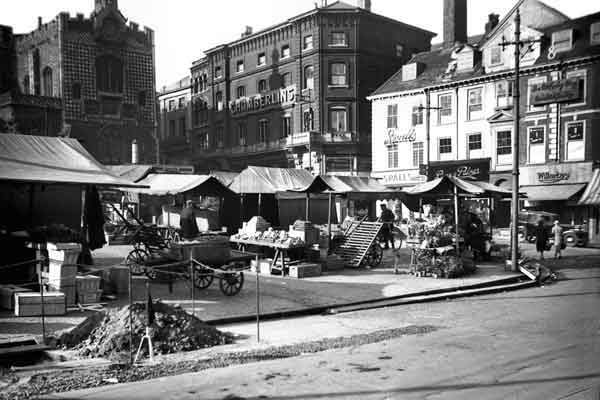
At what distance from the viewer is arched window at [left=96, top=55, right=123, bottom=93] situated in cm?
3712

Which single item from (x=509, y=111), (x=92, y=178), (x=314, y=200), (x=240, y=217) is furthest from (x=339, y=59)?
(x=92, y=178)

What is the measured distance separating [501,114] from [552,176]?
18.4 feet

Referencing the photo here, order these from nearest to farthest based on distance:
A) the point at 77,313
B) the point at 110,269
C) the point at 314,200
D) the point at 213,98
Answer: the point at 77,313 < the point at 110,269 < the point at 314,200 < the point at 213,98

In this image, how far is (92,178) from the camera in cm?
1331

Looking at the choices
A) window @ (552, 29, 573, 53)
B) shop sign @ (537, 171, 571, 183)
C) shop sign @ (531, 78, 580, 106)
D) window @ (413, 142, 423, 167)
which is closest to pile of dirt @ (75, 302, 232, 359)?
shop sign @ (537, 171, 571, 183)

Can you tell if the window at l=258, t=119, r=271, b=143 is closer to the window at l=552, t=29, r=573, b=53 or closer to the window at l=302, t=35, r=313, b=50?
the window at l=302, t=35, r=313, b=50

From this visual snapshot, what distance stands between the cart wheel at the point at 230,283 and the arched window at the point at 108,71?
94.8ft

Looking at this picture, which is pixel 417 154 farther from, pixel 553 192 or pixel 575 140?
pixel 575 140

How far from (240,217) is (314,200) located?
542 centimetres

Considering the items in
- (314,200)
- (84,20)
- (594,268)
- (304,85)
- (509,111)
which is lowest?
(594,268)

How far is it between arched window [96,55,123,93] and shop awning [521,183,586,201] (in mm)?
30238

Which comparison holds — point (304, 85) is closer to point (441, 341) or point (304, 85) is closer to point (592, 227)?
point (592, 227)

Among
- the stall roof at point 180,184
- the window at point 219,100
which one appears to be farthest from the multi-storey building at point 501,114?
the stall roof at point 180,184

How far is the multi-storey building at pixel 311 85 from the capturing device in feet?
148
